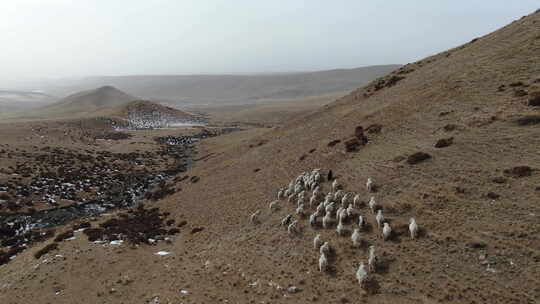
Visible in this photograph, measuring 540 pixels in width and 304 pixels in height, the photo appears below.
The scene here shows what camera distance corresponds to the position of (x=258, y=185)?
33906 millimetres

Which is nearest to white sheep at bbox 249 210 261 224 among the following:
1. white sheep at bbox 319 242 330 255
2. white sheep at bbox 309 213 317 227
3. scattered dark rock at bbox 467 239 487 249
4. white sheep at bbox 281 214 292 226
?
white sheep at bbox 281 214 292 226

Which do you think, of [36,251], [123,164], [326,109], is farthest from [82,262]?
[326,109]

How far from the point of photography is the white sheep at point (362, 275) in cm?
1524

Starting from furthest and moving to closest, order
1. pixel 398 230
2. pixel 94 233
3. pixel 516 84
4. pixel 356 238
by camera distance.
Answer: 1. pixel 516 84
2. pixel 94 233
3. pixel 356 238
4. pixel 398 230

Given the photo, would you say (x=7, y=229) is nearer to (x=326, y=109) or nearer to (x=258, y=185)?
(x=258, y=185)

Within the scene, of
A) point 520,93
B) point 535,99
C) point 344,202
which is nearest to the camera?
point 344,202

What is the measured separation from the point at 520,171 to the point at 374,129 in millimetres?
16399

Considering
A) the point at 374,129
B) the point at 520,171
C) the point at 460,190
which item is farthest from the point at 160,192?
the point at 520,171

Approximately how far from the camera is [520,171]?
1833 cm

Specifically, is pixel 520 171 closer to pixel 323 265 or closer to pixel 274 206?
pixel 323 265

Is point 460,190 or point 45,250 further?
point 45,250

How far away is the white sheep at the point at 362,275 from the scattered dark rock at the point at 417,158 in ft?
37.7

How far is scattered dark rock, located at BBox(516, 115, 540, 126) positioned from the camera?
22516 millimetres

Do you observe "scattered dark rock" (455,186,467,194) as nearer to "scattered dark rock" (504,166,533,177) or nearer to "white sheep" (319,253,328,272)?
"scattered dark rock" (504,166,533,177)
